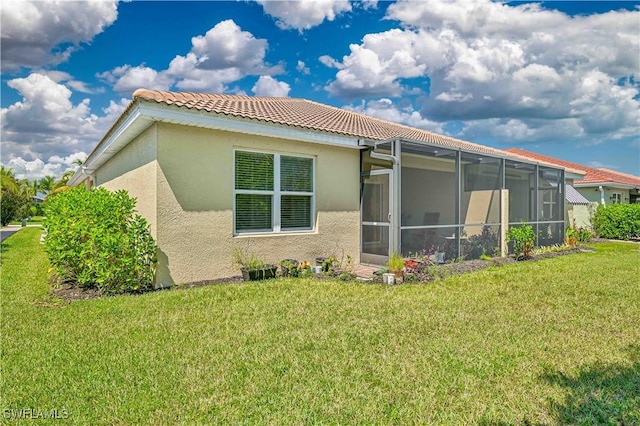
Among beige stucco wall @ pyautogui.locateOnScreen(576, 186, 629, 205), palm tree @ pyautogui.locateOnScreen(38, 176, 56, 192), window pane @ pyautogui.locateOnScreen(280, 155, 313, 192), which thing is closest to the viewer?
window pane @ pyautogui.locateOnScreen(280, 155, 313, 192)

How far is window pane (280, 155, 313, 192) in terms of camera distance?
1044 centimetres

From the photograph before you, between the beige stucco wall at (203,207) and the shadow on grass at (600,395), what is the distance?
282 inches

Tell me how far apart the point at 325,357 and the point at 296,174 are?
682 cm

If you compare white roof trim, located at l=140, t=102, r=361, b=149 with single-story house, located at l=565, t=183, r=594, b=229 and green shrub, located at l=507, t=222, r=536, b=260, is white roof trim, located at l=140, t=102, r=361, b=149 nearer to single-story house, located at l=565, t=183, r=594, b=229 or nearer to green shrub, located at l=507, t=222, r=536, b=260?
green shrub, located at l=507, t=222, r=536, b=260

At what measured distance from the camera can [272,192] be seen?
10.2 metres

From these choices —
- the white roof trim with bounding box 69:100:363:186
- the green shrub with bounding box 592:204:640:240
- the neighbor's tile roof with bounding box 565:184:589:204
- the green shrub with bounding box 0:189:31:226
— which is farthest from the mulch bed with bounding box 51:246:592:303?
the green shrub with bounding box 0:189:31:226

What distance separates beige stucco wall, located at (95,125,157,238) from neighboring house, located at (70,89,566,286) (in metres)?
0.03

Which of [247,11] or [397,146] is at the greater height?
[247,11]

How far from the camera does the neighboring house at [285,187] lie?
8.59 meters

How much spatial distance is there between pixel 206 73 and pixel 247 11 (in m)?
4.81

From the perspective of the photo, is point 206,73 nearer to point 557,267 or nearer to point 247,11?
point 247,11

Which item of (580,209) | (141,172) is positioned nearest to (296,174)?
(141,172)

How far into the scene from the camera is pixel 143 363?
435 cm

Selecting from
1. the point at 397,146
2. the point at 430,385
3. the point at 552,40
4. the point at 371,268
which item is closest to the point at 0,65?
the point at 397,146
